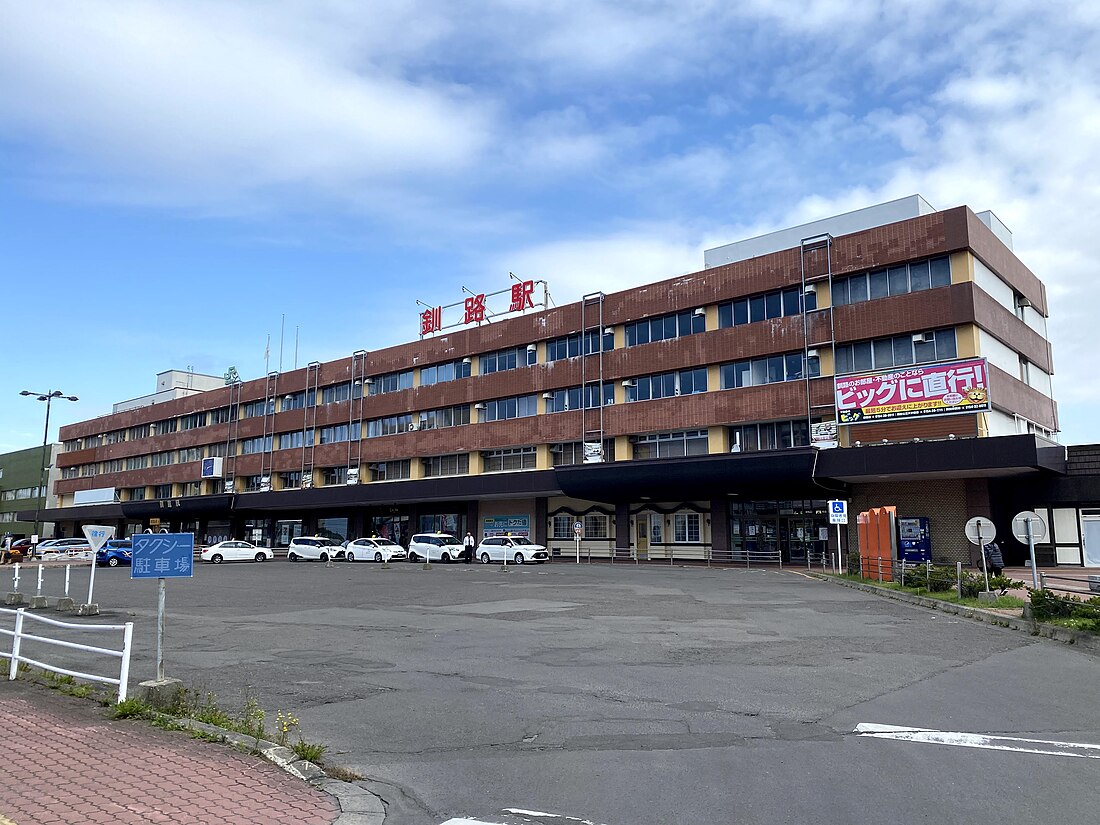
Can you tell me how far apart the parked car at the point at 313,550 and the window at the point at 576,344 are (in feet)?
64.1

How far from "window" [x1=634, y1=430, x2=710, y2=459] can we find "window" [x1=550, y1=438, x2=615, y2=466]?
1644mm

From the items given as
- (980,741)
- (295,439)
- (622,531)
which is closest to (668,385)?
(622,531)

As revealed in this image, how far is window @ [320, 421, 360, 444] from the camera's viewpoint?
207 feet

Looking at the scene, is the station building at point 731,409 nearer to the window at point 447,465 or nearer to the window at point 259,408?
the window at point 447,465

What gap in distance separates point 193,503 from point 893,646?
70.7m

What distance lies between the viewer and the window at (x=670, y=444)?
4381 centimetres

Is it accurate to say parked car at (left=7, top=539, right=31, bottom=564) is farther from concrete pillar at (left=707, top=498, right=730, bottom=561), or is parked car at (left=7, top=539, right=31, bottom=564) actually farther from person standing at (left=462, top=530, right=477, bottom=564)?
concrete pillar at (left=707, top=498, right=730, bottom=561)

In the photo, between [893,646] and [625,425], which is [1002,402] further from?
[893,646]

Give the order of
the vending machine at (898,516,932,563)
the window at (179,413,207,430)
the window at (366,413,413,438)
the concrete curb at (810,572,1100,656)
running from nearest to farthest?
the concrete curb at (810,572,1100,656) < the vending machine at (898,516,932,563) < the window at (366,413,413,438) < the window at (179,413,207,430)

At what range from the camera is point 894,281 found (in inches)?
1478

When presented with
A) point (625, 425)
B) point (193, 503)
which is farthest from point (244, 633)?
point (193, 503)

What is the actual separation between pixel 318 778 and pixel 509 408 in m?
47.1

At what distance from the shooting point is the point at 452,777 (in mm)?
6484

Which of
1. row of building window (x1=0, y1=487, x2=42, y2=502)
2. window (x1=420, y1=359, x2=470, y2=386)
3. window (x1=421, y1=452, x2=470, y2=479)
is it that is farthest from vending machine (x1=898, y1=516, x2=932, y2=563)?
row of building window (x1=0, y1=487, x2=42, y2=502)
